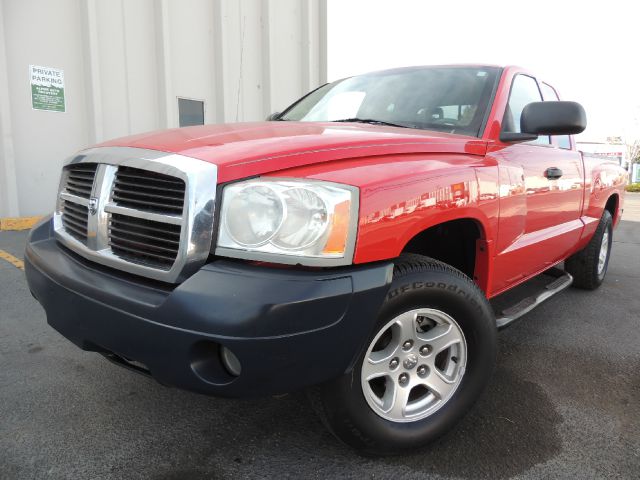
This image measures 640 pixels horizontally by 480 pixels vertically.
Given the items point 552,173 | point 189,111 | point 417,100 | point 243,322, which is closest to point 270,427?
point 243,322

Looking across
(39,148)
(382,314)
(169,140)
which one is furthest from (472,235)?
(39,148)

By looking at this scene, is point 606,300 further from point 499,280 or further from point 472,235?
point 472,235

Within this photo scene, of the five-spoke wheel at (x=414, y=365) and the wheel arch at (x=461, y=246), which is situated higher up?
the wheel arch at (x=461, y=246)

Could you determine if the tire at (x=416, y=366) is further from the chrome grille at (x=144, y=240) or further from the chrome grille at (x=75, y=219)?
the chrome grille at (x=75, y=219)

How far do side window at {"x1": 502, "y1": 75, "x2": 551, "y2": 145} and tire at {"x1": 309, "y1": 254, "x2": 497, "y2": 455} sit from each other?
120 centimetres

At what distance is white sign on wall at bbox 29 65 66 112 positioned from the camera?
7.38 metres

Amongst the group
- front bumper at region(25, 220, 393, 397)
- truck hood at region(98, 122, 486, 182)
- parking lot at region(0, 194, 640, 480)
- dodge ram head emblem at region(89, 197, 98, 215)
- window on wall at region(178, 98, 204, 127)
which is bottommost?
parking lot at region(0, 194, 640, 480)

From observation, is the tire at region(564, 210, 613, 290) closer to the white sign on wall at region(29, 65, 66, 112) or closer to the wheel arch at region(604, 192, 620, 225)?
the wheel arch at region(604, 192, 620, 225)

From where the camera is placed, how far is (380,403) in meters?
1.94

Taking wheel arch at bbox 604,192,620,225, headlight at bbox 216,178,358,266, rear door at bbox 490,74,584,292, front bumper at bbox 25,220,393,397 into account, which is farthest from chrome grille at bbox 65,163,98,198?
wheel arch at bbox 604,192,620,225

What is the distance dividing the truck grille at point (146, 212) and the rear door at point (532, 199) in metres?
1.49

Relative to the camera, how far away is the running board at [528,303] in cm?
256

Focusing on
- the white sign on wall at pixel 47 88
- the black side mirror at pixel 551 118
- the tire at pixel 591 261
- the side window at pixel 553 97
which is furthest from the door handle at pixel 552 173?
the white sign on wall at pixel 47 88

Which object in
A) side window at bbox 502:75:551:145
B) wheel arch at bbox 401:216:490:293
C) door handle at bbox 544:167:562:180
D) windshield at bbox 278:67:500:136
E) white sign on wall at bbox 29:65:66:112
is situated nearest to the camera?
wheel arch at bbox 401:216:490:293
